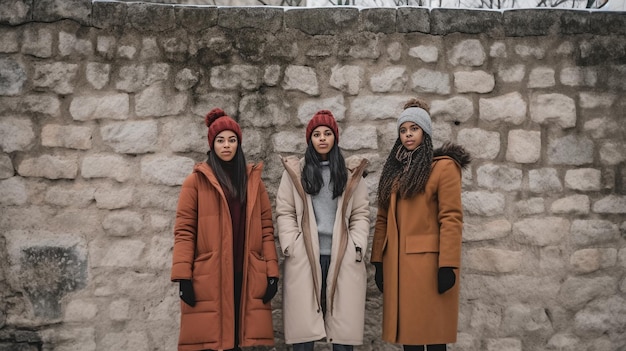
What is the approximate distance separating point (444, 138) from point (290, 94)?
1.14 meters

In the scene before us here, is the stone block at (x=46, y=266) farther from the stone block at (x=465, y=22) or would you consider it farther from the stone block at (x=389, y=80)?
the stone block at (x=465, y=22)

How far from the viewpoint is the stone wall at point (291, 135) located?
3.95m

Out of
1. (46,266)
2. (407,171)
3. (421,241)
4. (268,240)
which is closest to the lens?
(421,241)

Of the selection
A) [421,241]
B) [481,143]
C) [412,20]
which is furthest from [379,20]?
[421,241]

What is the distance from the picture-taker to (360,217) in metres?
3.42

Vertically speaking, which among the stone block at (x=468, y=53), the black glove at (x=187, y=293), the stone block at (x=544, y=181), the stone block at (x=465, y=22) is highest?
the stone block at (x=465, y=22)

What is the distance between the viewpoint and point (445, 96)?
4094mm

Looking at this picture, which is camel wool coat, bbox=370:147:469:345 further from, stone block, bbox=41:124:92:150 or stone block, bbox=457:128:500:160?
stone block, bbox=41:124:92:150

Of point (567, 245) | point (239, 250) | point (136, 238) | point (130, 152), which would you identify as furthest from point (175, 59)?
point (567, 245)

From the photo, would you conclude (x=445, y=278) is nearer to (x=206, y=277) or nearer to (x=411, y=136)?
(x=411, y=136)

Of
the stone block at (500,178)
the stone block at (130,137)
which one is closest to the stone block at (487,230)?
the stone block at (500,178)

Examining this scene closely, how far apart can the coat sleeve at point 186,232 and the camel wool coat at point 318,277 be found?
1.66 feet

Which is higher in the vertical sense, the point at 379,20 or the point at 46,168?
the point at 379,20

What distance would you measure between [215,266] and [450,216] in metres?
1.31
